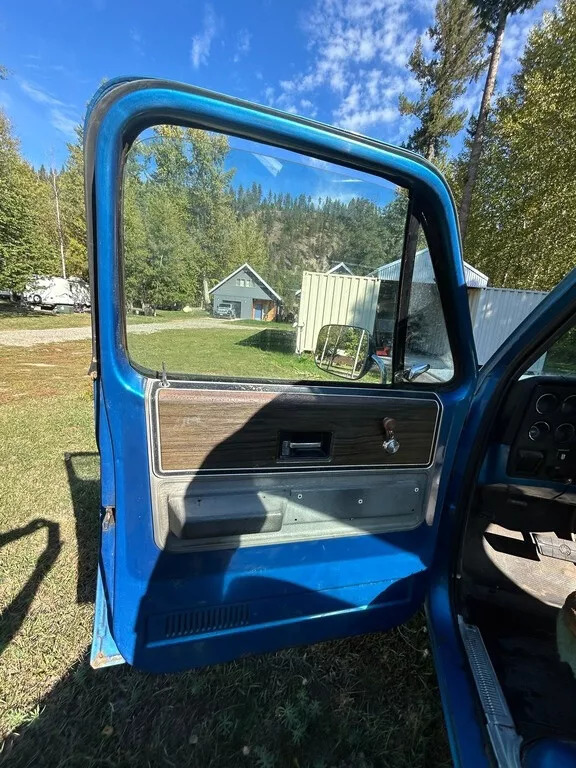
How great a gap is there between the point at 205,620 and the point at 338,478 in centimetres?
73

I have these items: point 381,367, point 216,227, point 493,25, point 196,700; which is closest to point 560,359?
point 381,367

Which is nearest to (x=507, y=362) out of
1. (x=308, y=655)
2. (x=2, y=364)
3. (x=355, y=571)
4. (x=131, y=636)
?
(x=355, y=571)

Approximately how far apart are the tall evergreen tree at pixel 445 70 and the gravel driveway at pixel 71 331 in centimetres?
1777

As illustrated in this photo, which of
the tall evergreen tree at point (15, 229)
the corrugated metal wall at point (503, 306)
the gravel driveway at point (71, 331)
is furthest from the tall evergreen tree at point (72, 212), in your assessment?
the corrugated metal wall at point (503, 306)

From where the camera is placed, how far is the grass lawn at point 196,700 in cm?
174

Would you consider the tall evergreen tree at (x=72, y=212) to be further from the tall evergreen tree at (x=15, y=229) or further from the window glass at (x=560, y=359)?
the window glass at (x=560, y=359)

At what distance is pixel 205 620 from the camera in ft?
4.76

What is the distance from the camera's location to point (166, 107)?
1.09m

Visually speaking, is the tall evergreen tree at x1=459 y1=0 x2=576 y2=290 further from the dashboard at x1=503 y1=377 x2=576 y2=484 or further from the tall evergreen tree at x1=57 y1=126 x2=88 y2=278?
the tall evergreen tree at x1=57 y1=126 x2=88 y2=278

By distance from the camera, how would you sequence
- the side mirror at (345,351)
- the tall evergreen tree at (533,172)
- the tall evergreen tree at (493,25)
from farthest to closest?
the tall evergreen tree at (533,172)
the tall evergreen tree at (493,25)
the side mirror at (345,351)

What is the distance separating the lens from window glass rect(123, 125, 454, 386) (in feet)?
4.20

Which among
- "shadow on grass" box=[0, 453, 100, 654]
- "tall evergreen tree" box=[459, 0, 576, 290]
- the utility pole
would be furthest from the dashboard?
the utility pole

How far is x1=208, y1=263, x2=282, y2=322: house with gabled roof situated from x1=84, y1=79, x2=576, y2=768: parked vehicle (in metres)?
0.26

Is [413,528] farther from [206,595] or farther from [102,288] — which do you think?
[102,288]
